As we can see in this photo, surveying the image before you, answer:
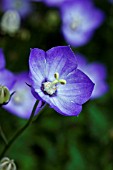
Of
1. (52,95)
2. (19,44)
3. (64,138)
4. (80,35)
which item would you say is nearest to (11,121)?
(64,138)

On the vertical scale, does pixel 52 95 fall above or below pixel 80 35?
above

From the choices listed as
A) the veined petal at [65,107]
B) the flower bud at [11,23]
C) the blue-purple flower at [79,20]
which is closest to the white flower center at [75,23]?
the blue-purple flower at [79,20]

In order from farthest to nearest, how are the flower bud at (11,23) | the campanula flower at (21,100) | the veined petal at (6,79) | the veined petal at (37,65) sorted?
the flower bud at (11,23) → the campanula flower at (21,100) → the veined petal at (6,79) → the veined petal at (37,65)

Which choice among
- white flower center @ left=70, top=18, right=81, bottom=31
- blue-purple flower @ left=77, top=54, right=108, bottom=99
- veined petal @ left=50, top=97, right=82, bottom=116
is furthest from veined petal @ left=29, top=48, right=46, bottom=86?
white flower center @ left=70, top=18, right=81, bottom=31

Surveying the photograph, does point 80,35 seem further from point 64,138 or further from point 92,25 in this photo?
point 64,138

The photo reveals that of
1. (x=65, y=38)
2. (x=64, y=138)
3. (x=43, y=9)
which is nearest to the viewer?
(x=64, y=138)

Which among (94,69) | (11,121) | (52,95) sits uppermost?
(52,95)

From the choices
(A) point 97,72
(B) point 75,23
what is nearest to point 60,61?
(A) point 97,72

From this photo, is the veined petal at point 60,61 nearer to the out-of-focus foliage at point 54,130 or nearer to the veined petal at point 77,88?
the veined petal at point 77,88

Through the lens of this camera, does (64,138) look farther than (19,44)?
No
